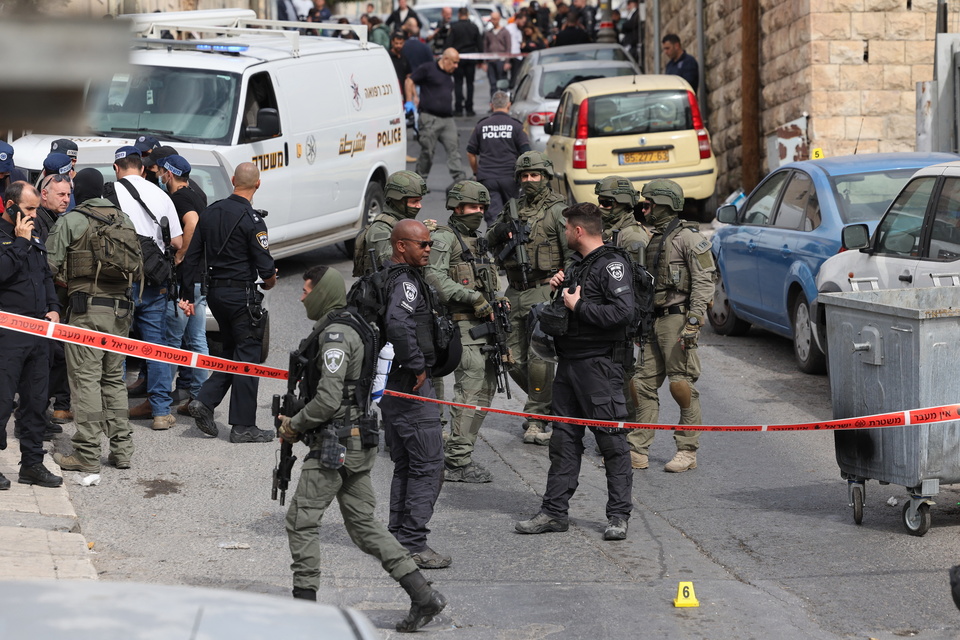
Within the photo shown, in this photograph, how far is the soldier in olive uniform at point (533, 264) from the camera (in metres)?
8.67

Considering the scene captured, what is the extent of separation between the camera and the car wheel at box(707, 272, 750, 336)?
12.3 m

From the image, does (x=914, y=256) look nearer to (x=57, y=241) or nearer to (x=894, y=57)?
(x=57, y=241)

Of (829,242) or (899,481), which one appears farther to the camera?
(829,242)

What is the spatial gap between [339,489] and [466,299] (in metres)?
2.56

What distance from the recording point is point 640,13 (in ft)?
92.3

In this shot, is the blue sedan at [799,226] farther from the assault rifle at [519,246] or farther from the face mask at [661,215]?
the assault rifle at [519,246]

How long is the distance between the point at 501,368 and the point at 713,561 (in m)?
2.31

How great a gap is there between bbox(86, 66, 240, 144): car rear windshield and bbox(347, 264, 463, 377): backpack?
6316mm

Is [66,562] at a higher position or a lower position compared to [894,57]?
lower

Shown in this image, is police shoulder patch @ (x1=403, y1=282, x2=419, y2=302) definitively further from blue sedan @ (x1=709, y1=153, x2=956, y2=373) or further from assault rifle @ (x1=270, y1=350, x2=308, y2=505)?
blue sedan @ (x1=709, y1=153, x2=956, y2=373)

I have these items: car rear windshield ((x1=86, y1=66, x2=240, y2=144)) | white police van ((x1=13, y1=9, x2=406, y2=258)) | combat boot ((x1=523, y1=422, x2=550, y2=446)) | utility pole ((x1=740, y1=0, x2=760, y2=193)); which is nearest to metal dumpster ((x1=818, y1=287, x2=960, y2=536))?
combat boot ((x1=523, y1=422, x2=550, y2=446))

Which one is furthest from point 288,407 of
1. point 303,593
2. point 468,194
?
point 468,194

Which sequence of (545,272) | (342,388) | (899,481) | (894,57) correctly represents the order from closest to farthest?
(342,388)
(899,481)
(545,272)
(894,57)

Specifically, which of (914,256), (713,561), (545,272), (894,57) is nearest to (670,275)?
(545,272)
